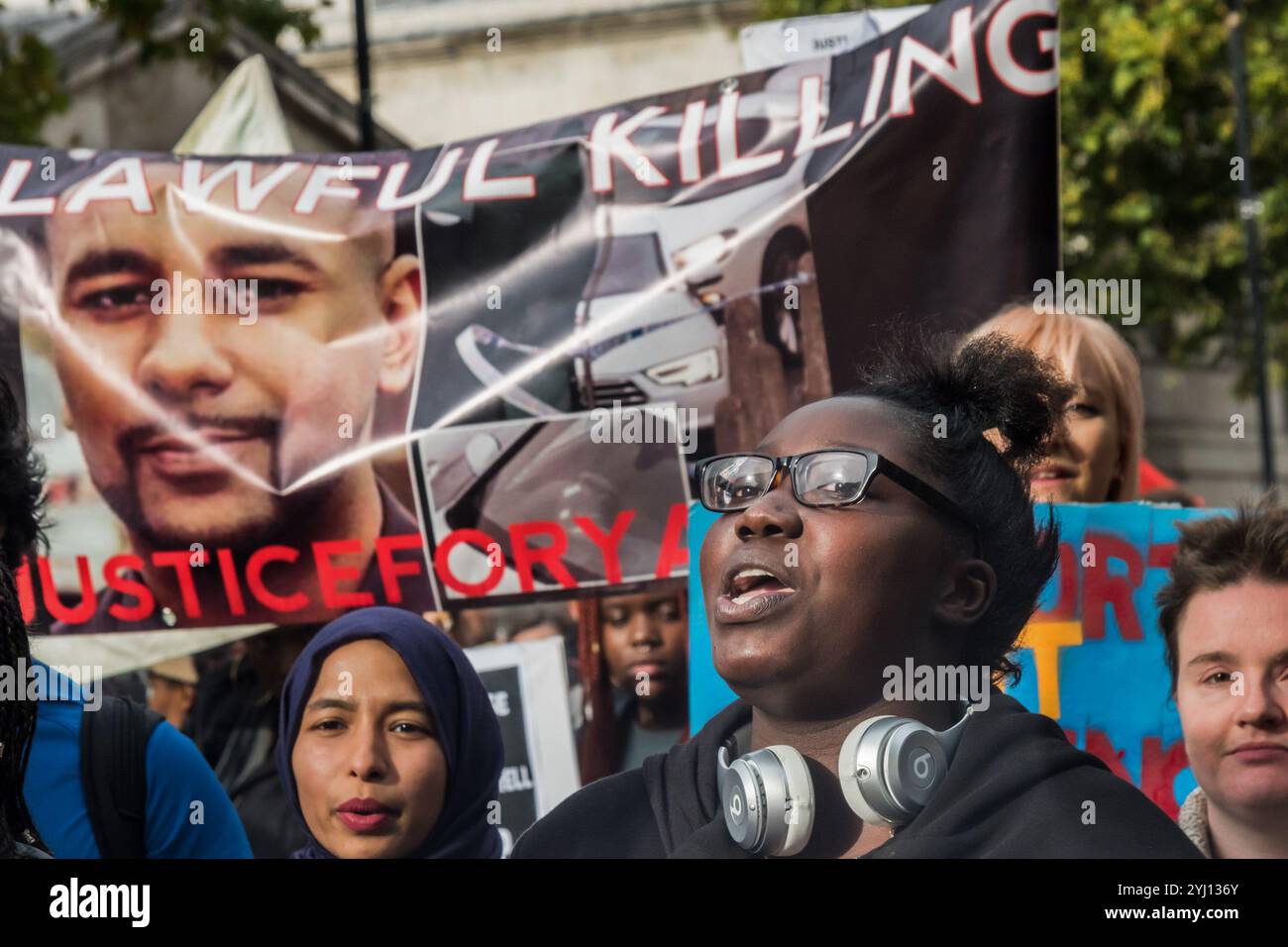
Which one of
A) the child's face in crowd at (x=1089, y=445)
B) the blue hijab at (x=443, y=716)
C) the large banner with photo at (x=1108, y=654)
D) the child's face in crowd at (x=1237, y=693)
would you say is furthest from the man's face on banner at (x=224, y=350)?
the child's face in crowd at (x=1237, y=693)

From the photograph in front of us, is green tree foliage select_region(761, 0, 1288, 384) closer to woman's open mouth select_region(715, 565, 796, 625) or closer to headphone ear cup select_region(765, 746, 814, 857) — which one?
woman's open mouth select_region(715, 565, 796, 625)

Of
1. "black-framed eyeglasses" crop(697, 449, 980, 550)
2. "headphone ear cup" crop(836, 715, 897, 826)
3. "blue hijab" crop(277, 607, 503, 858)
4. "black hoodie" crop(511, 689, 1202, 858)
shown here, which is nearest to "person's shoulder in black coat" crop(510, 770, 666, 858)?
"black hoodie" crop(511, 689, 1202, 858)

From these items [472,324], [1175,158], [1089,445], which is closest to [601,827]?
[1089,445]

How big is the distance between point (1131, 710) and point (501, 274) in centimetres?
166

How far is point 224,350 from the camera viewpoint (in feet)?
12.9

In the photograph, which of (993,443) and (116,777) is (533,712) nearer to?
(116,777)

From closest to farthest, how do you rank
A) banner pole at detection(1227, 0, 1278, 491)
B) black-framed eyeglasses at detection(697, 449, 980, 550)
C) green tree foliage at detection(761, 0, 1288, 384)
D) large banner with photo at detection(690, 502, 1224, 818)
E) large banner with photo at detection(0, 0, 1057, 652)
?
black-framed eyeglasses at detection(697, 449, 980, 550) → large banner with photo at detection(690, 502, 1224, 818) → large banner with photo at detection(0, 0, 1057, 652) → banner pole at detection(1227, 0, 1278, 491) → green tree foliage at detection(761, 0, 1288, 384)

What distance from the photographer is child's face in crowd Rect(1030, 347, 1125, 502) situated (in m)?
3.54

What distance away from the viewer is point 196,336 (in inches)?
156

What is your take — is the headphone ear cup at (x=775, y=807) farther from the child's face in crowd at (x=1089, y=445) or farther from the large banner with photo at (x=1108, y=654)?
the child's face in crowd at (x=1089, y=445)

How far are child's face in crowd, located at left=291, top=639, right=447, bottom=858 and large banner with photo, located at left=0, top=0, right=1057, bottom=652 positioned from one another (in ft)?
2.51

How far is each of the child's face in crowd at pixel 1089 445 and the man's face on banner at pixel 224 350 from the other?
4.50 feet

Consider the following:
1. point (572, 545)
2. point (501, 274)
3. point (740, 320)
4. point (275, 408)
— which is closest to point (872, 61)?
point (740, 320)

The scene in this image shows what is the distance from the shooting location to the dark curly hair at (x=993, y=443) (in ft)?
8.96
